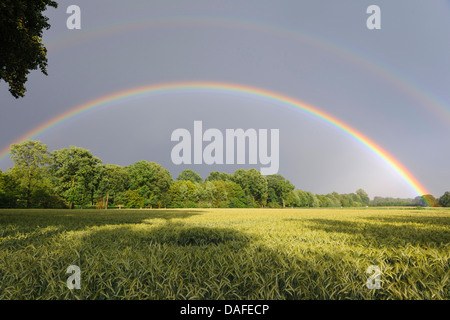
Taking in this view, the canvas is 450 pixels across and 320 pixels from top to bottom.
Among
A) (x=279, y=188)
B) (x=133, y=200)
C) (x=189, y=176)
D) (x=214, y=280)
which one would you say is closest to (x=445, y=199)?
(x=279, y=188)

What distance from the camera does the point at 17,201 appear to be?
39.4m

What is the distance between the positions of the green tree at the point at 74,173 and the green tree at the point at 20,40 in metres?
41.1

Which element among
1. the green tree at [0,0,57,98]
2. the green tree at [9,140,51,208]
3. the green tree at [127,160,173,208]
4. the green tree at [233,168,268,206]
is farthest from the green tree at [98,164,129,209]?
the green tree at [0,0,57,98]

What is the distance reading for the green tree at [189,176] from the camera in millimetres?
93875

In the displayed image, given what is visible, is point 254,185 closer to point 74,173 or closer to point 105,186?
point 105,186

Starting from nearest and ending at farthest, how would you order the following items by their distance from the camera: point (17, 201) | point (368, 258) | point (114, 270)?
point (114, 270) → point (368, 258) → point (17, 201)

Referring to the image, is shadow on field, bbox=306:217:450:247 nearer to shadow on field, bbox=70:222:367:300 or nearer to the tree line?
shadow on field, bbox=70:222:367:300

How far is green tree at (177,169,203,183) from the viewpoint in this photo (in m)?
93.9

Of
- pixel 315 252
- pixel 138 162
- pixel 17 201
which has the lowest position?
pixel 17 201

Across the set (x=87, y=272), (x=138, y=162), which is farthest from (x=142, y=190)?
(x=87, y=272)

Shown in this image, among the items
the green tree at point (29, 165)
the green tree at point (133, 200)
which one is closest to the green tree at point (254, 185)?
the green tree at point (133, 200)
